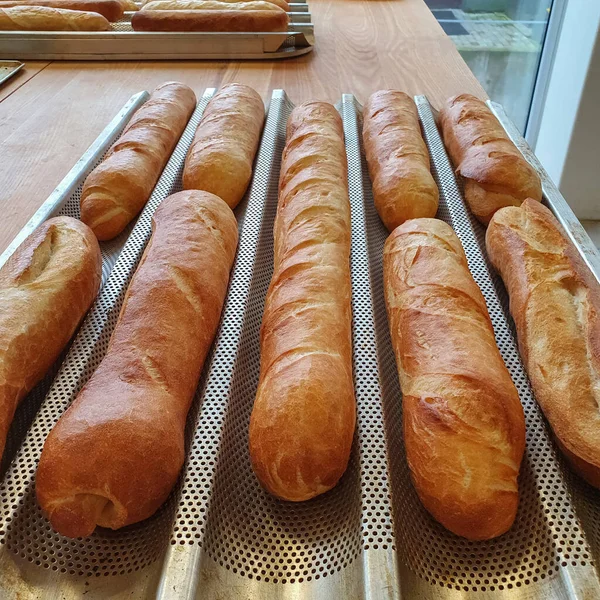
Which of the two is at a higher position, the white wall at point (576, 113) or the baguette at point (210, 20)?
the baguette at point (210, 20)

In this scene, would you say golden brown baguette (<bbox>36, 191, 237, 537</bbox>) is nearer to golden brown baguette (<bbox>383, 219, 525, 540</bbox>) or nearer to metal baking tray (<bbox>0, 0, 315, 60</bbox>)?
golden brown baguette (<bbox>383, 219, 525, 540</bbox>)

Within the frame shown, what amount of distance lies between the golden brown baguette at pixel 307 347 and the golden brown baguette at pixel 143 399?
0.15 metres

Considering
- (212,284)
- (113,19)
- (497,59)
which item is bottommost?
(497,59)

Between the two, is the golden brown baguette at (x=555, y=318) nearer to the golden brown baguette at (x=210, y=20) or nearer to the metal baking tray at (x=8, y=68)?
the golden brown baguette at (x=210, y=20)

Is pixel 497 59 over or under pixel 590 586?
under

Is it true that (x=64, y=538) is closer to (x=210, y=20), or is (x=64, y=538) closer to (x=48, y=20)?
(x=210, y=20)

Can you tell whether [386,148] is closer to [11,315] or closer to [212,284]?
[212,284]

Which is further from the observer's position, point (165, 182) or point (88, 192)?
point (165, 182)

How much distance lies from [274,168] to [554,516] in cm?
145

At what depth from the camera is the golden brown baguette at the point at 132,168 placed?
1.65 meters

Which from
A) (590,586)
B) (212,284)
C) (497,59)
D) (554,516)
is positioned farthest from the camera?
(497,59)

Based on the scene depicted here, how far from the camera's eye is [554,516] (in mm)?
958

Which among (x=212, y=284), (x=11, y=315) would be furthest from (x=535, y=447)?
(x=11, y=315)

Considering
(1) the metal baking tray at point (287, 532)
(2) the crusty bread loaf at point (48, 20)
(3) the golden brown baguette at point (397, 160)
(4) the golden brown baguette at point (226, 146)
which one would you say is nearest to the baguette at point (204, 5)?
(2) the crusty bread loaf at point (48, 20)
